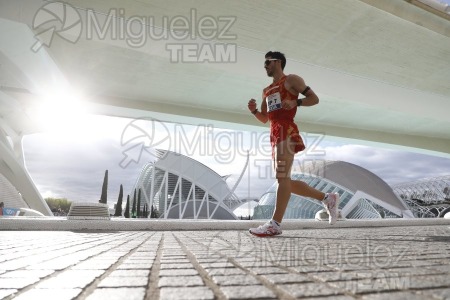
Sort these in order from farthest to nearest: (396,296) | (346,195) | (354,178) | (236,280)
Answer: (354,178), (346,195), (236,280), (396,296)

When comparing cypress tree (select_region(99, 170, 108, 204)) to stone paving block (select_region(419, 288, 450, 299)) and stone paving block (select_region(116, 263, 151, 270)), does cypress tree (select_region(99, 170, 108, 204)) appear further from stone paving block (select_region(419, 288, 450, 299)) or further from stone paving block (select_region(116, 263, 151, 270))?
stone paving block (select_region(419, 288, 450, 299))

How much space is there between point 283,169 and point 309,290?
8.42 feet

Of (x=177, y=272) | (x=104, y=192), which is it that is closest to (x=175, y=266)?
(x=177, y=272)

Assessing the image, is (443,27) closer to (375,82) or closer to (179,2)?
(375,82)

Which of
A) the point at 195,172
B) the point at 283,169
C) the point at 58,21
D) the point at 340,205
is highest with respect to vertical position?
the point at 195,172

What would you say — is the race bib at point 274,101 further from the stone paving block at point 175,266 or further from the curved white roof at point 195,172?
the curved white roof at point 195,172

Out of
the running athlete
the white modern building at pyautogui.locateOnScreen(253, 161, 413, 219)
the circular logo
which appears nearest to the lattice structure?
the white modern building at pyautogui.locateOnScreen(253, 161, 413, 219)

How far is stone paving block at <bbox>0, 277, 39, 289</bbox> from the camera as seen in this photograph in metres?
1.33

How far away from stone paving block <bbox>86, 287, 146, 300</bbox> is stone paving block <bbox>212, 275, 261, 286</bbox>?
301mm

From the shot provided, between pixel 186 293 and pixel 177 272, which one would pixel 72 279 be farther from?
pixel 186 293

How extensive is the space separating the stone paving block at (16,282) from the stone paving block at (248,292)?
2.68ft

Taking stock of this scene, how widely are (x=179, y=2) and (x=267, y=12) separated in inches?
70.4

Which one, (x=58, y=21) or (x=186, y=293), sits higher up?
(x=58, y=21)

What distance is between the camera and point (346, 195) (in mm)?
31453
